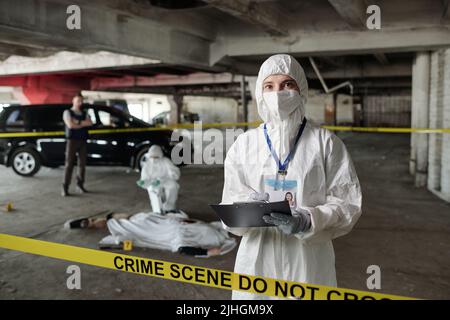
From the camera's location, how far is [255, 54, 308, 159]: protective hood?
77.8 inches

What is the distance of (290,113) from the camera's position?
2.00 m

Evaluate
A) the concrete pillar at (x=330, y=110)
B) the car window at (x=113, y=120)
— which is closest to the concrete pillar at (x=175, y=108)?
the concrete pillar at (x=330, y=110)

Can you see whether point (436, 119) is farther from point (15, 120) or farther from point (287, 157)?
point (15, 120)

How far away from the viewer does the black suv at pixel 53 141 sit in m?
9.92

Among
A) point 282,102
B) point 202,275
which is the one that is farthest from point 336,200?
point 202,275

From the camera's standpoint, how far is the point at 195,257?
449 cm

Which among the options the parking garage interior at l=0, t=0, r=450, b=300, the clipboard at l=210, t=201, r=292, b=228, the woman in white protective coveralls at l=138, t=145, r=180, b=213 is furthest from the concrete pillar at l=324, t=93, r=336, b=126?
the clipboard at l=210, t=201, r=292, b=228

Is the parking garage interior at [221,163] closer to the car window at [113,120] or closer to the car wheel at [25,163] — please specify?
the car wheel at [25,163]

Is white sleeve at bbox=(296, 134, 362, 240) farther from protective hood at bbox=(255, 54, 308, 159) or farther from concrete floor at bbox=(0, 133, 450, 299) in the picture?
concrete floor at bbox=(0, 133, 450, 299)

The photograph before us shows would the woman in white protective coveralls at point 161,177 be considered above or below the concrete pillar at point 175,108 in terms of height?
below

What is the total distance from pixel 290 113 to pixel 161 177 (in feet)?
12.8
